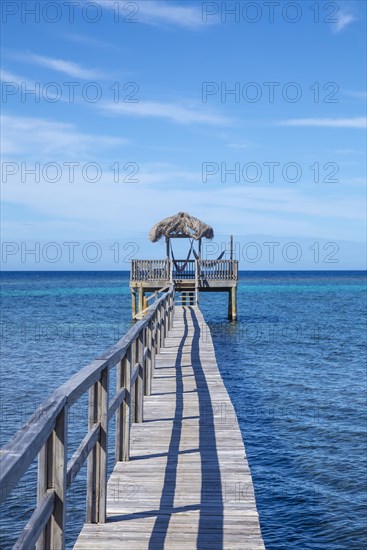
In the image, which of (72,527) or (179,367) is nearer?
(72,527)

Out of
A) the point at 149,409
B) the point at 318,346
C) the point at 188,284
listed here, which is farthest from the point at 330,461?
the point at 188,284

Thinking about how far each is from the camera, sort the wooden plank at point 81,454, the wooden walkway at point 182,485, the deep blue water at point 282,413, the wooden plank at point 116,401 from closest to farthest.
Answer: the wooden plank at point 81,454 → the wooden walkway at point 182,485 → the wooden plank at point 116,401 → the deep blue water at point 282,413

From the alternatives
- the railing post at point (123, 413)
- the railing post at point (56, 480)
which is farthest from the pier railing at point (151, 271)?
the railing post at point (56, 480)

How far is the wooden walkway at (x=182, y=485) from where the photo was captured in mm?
4109

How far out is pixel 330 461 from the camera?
11.0m

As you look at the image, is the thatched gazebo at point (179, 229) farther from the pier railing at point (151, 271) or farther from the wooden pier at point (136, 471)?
the wooden pier at point (136, 471)

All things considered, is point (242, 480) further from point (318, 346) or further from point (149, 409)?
point (318, 346)

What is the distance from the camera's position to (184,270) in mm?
32656

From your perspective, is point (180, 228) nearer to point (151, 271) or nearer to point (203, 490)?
point (151, 271)

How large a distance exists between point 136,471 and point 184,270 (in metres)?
27.2

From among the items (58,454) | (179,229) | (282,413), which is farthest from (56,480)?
(179,229)

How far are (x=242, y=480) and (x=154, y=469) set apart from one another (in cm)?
84

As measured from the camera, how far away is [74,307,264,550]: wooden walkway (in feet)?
13.5

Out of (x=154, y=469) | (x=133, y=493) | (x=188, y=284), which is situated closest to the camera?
(x=133, y=493)
